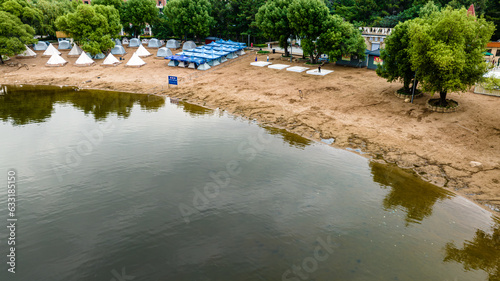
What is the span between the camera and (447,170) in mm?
27047

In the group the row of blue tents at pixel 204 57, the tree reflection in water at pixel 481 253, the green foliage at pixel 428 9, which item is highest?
the green foliage at pixel 428 9

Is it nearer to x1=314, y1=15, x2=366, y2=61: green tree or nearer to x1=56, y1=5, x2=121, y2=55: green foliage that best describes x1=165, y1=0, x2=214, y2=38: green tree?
x1=56, y1=5, x2=121, y2=55: green foliage

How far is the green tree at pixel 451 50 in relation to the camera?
32.8 m

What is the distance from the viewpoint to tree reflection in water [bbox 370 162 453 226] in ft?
73.9

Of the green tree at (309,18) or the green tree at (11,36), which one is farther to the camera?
the green tree at (11,36)

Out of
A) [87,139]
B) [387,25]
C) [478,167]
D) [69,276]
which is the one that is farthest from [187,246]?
[387,25]

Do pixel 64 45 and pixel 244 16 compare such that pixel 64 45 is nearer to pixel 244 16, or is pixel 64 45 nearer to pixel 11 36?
pixel 11 36

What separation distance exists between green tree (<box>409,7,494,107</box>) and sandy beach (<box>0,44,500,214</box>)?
13.7 ft

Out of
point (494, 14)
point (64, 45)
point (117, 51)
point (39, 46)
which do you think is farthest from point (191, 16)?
point (494, 14)

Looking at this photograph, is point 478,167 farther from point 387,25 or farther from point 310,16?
point 387,25

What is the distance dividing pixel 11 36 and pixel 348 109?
3052 inches

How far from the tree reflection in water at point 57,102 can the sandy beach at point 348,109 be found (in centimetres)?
347

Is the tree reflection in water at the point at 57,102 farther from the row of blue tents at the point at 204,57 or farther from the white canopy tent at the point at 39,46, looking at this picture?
the white canopy tent at the point at 39,46

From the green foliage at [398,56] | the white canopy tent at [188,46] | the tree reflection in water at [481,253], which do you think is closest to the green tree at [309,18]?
the green foliage at [398,56]
